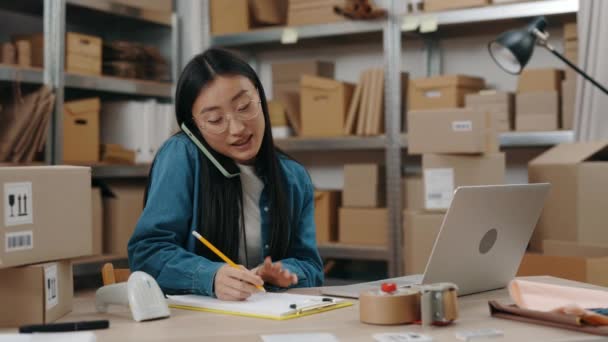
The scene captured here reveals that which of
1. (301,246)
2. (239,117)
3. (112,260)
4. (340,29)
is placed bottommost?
(112,260)

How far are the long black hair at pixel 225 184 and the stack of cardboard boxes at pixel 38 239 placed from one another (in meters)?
0.41

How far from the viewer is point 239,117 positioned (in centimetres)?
181

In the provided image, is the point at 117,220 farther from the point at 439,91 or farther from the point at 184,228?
the point at 184,228

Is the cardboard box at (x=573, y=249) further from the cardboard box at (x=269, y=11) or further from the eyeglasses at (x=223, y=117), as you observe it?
the cardboard box at (x=269, y=11)

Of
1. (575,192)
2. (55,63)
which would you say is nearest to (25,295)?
(575,192)

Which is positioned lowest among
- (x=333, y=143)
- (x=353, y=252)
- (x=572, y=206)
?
(x=353, y=252)

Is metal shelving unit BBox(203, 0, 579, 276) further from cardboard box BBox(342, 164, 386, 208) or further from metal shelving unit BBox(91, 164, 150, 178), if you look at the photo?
metal shelving unit BBox(91, 164, 150, 178)

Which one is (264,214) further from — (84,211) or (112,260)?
(112,260)

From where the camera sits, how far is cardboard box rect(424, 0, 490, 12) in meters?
3.50

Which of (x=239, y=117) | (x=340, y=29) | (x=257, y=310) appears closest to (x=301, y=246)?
(x=239, y=117)

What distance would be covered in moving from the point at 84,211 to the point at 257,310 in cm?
35

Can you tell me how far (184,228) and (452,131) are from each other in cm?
147

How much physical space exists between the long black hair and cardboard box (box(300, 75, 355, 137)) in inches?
74.3

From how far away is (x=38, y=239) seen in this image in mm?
1328
